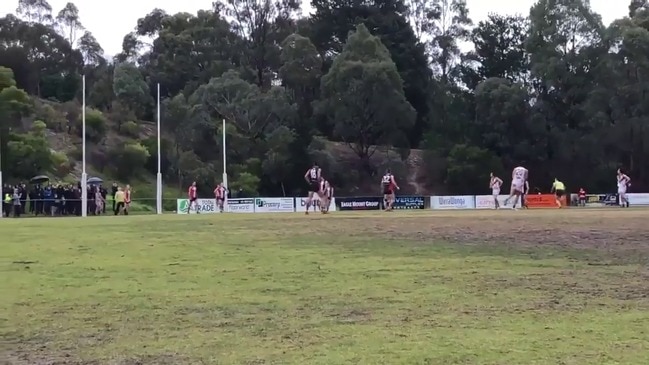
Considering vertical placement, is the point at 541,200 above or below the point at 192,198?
below

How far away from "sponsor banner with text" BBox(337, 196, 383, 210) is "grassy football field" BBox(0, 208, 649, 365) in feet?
139

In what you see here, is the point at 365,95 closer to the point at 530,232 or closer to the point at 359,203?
the point at 359,203

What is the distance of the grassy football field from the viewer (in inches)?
291

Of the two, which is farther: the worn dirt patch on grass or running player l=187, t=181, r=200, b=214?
running player l=187, t=181, r=200, b=214

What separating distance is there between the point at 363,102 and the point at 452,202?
15.6 metres

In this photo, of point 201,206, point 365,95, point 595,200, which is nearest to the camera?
point 201,206

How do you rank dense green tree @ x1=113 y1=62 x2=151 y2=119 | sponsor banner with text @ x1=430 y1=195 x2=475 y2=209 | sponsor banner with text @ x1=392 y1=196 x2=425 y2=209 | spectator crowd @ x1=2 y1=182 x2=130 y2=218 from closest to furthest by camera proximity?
spectator crowd @ x1=2 y1=182 x2=130 y2=218, sponsor banner with text @ x1=392 y1=196 x2=425 y2=209, sponsor banner with text @ x1=430 y1=195 x2=475 y2=209, dense green tree @ x1=113 y1=62 x2=151 y2=119

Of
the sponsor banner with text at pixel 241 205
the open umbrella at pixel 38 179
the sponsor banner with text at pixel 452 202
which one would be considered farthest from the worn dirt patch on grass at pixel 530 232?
the open umbrella at pixel 38 179

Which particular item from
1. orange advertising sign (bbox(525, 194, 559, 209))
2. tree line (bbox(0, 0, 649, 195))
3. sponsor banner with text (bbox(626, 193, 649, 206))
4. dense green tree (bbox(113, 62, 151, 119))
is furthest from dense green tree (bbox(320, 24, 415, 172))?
sponsor banner with text (bbox(626, 193, 649, 206))

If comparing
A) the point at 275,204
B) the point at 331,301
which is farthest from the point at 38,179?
the point at 331,301

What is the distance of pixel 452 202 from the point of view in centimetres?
6425

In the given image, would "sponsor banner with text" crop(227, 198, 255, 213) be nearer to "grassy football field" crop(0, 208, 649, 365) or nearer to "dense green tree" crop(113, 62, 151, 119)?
"dense green tree" crop(113, 62, 151, 119)

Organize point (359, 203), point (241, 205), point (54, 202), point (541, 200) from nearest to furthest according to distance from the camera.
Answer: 1. point (54, 202)
2. point (241, 205)
3. point (541, 200)
4. point (359, 203)

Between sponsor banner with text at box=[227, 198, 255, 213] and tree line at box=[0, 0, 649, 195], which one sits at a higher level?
tree line at box=[0, 0, 649, 195]
